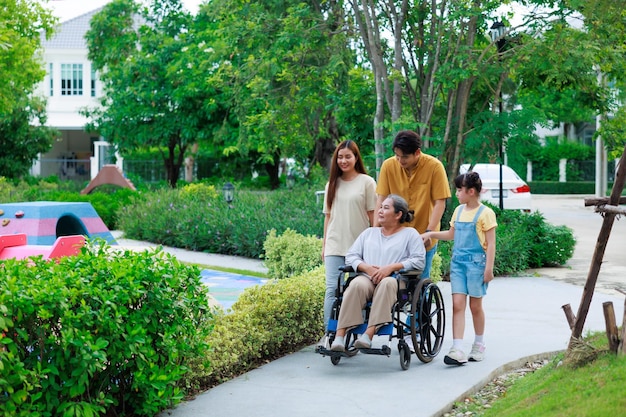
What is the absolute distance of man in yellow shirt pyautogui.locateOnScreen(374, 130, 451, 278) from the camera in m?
7.48

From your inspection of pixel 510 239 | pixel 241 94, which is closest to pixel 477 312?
pixel 510 239

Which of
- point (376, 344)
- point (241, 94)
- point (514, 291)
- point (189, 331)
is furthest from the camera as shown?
point (241, 94)

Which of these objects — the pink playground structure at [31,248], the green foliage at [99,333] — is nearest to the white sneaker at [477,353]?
the green foliage at [99,333]

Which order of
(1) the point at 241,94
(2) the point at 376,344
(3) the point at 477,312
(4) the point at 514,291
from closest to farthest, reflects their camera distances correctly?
(3) the point at 477,312, (2) the point at 376,344, (4) the point at 514,291, (1) the point at 241,94

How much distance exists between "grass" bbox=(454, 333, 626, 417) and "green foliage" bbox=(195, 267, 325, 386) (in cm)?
175

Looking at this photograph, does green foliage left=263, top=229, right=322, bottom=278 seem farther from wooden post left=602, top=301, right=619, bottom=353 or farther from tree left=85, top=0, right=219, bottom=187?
tree left=85, top=0, right=219, bottom=187

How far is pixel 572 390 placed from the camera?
17.9ft

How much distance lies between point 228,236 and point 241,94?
567cm

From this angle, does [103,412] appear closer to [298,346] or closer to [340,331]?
[340,331]

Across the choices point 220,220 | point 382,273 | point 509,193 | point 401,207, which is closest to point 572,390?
point 382,273

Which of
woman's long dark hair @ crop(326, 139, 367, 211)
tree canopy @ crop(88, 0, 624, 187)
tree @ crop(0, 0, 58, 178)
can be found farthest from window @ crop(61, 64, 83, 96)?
woman's long dark hair @ crop(326, 139, 367, 211)

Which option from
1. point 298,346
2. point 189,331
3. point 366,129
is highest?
point 366,129

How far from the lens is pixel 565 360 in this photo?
610 cm

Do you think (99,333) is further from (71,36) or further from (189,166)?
(71,36)
